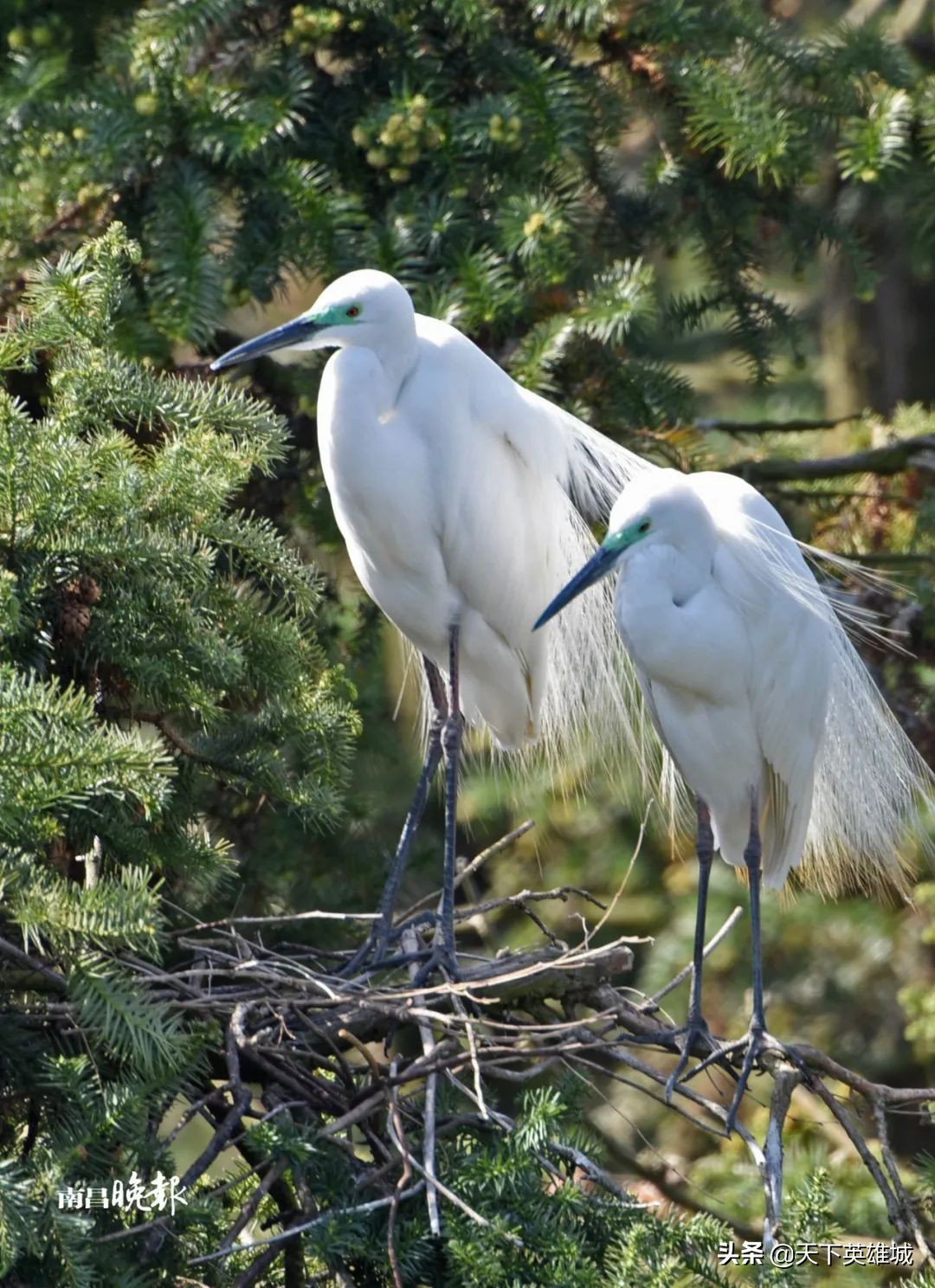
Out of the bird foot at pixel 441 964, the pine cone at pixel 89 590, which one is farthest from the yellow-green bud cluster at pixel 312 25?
the bird foot at pixel 441 964

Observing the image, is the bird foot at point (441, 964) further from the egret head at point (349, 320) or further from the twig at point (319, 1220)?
the egret head at point (349, 320)

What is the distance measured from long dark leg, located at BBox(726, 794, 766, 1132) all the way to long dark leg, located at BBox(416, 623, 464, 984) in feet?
1.75

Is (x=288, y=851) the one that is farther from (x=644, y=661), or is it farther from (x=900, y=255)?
(x=900, y=255)

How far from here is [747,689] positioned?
9.45 ft

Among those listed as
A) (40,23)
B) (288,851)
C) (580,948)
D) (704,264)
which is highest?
(40,23)

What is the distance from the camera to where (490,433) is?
10.1 feet

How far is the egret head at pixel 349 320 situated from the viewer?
2836 mm

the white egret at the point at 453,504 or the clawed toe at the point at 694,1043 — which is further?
the white egret at the point at 453,504

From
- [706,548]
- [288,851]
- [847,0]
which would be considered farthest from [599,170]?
[847,0]

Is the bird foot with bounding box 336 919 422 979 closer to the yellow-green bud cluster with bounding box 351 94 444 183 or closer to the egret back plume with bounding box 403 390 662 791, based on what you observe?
the egret back plume with bounding box 403 390 662 791

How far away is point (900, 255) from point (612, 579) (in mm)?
2900

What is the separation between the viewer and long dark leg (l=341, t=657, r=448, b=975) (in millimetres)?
3109

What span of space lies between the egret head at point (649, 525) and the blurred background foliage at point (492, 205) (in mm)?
487

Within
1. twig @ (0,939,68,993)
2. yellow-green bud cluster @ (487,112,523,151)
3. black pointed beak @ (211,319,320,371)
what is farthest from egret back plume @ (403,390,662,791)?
twig @ (0,939,68,993)
